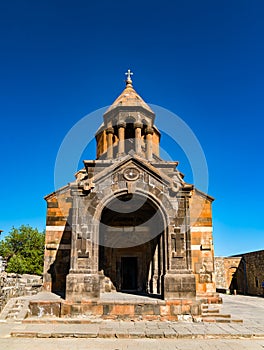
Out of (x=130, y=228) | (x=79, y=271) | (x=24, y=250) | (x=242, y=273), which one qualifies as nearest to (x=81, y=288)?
(x=79, y=271)

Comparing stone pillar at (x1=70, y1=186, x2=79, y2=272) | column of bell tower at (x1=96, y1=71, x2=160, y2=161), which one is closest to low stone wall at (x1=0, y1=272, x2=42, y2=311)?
stone pillar at (x1=70, y1=186, x2=79, y2=272)

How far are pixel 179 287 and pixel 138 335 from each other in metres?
2.24

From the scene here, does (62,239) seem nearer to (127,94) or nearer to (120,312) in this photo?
(120,312)

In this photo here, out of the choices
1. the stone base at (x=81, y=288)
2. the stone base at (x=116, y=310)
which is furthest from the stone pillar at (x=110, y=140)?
the stone base at (x=116, y=310)

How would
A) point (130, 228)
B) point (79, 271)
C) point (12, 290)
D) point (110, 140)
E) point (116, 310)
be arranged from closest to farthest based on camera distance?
1. point (116, 310)
2. point (79, 271)
3. point (12, 290)
4. point (110, 140)
5. point (130, 228)

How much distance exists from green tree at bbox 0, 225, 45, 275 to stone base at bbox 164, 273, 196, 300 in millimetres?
23970

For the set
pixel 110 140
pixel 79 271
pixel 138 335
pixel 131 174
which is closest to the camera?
pixel 138 335

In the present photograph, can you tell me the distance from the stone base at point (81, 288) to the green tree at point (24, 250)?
2275cm

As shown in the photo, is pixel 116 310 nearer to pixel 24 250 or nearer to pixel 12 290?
pixel 12 290

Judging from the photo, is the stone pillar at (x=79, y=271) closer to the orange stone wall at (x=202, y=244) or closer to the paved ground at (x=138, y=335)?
the paved ground at (x=138, y=335)

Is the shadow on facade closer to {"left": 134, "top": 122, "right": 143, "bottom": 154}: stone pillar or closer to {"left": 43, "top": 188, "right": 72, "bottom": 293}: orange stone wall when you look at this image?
{"left": 43, "top": 188, "right": 72, "bottom": 293}: orange stone wall

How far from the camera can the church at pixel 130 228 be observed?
32.4 feet

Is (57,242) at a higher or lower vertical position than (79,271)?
higher

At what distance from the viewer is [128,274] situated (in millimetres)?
15164
